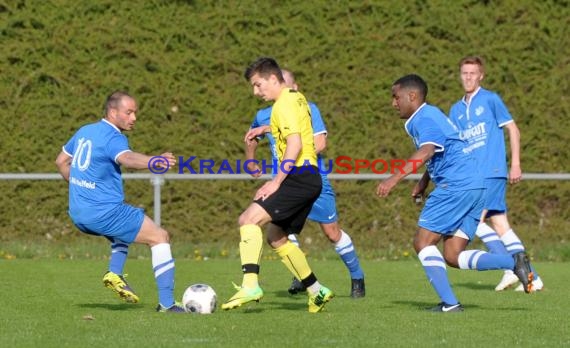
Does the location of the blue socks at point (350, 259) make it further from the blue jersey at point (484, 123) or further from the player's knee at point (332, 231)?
the blue jersey at point (484, 123)

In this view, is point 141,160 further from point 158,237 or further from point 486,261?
point 486,261

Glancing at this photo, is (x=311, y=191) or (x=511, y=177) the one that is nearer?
(x=311, y=191)

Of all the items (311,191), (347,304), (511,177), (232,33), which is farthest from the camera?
(232,33)

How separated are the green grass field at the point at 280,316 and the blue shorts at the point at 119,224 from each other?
23.2 inches

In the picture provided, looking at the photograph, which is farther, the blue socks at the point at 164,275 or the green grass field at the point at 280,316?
the blue socks at the point at 164,275

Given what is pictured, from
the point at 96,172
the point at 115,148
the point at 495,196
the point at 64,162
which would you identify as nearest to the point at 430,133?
the point at 115,148

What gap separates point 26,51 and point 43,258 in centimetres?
277

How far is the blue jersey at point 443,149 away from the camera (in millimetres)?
9078

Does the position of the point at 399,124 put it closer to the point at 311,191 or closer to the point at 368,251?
the point at 368,251

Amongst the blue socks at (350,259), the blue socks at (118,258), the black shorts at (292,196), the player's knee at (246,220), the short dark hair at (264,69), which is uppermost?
the short dark hair at (264,69)

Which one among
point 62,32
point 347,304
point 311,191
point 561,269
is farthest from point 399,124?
point 311,191

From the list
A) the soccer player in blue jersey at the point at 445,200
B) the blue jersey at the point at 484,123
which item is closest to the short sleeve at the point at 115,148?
the soccer player in blue jersey at the point at 445,200

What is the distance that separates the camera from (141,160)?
28.9 feet

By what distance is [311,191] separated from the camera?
8891 millimetres
